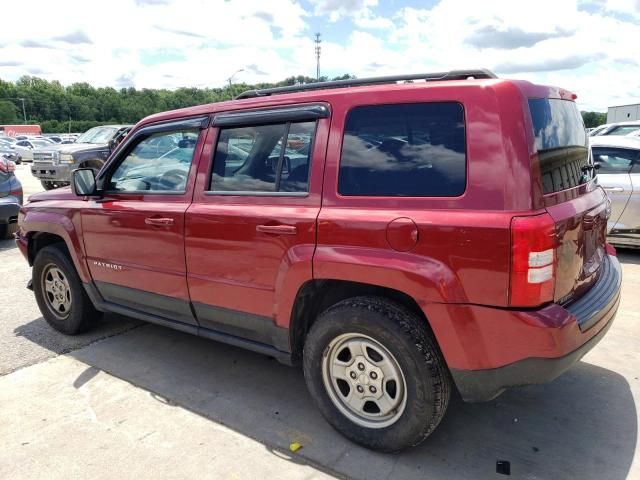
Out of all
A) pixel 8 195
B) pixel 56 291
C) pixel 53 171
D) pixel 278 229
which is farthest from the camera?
pixel 53 171

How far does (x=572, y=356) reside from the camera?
2410mm

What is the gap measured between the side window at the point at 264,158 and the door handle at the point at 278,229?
0.23 metres

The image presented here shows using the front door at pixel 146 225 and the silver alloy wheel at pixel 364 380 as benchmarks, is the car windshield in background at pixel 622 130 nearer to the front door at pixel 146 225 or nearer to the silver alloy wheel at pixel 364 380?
the front door at pixel 146 225

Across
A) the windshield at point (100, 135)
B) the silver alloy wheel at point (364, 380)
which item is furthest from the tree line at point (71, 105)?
the silver alloy wheel at point (364, 380)

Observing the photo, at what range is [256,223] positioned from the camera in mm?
3004

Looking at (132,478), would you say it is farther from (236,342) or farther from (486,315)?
(486,315)

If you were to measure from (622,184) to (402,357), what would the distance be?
214 inches

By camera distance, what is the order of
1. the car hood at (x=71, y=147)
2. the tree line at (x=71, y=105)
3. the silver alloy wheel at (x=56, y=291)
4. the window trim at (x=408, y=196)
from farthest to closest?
the tree line at (x=71, y=105)
the car hood at (x=71, y=147)
the silver alloy wheel at (x=56, y=291)
the window trim at (x=408, y=196)

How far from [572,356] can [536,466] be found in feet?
2.21

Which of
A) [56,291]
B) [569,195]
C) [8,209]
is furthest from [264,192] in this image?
[8,209]

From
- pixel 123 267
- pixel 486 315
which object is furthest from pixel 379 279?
pixel 123 267

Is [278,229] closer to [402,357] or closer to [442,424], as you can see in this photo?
[402,357]

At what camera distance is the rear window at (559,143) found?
2.44 metres

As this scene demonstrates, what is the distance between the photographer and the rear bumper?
2.29 metres
